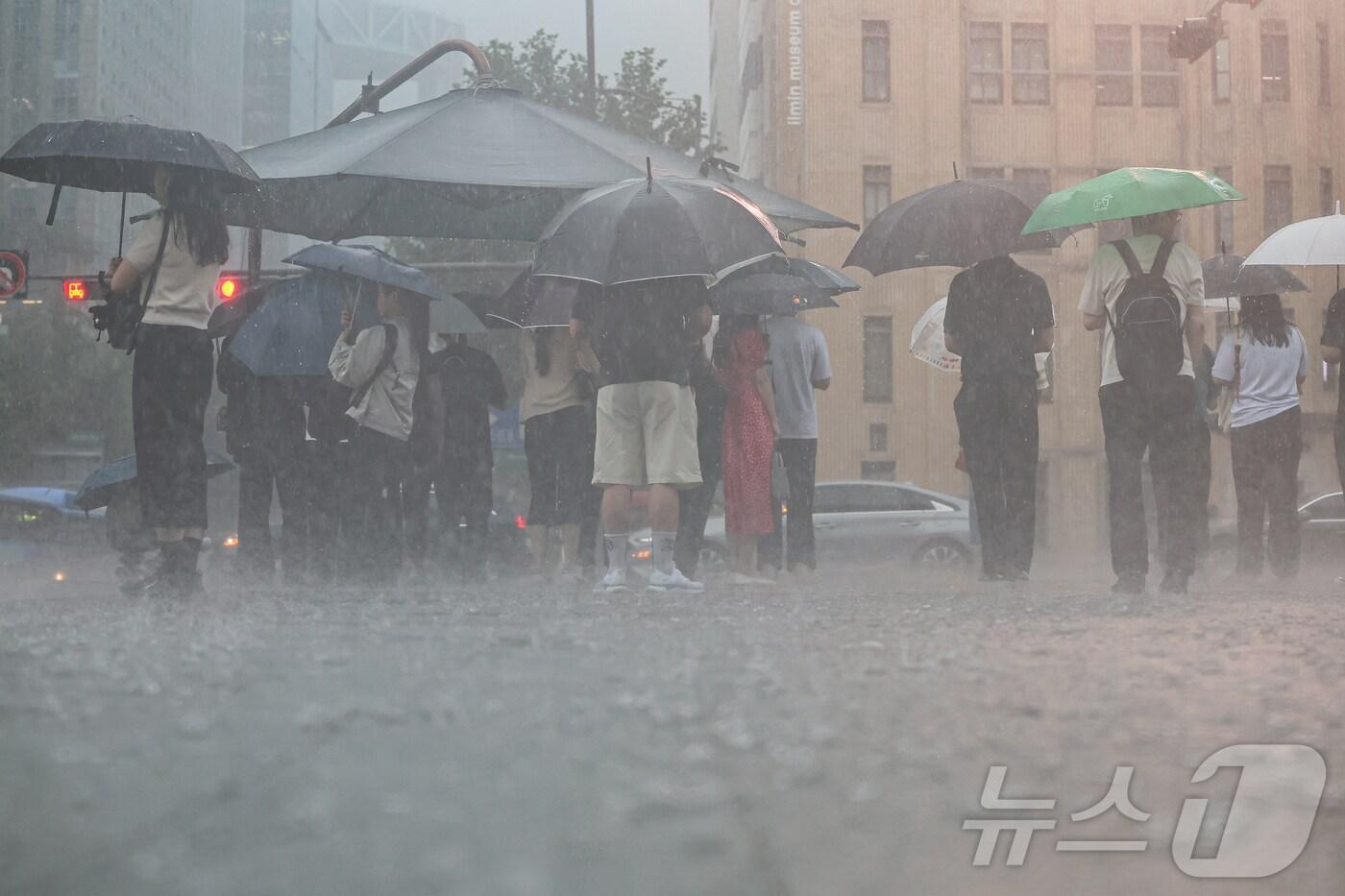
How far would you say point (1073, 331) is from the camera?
35.8 meters

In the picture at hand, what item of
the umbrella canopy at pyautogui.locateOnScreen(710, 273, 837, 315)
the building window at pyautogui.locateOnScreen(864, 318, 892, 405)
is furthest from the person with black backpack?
the building window at pyautogui.locateOnScreen(864, 318, 892, 405)

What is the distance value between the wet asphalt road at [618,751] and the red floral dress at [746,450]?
4.10m

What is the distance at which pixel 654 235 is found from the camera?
7.64 m

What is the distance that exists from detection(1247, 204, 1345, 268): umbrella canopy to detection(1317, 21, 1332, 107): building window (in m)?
30.4

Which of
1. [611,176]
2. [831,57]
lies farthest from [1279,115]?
[611,176]

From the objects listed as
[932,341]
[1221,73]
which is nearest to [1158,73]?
[1221,73]

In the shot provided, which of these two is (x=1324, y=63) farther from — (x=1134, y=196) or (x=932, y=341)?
(x=1134, y=196)

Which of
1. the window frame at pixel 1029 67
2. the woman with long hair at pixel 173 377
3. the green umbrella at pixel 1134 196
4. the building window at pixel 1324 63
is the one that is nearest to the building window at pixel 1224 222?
the building window at pixel 1324 63

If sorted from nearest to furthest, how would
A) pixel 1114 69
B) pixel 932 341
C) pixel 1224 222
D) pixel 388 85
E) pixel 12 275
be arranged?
pixel 932 341, pixel 388 85, pixel 12 275, pixel 1224 222, pixel 1114 69

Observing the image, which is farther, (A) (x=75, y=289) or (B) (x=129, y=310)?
(A) (x=75, y=289)

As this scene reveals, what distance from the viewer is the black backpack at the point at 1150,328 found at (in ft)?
23.9

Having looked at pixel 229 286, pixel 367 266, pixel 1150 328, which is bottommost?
pixel 1150 328

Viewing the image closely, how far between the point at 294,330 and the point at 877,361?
2842cm

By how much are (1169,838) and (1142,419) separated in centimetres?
495
